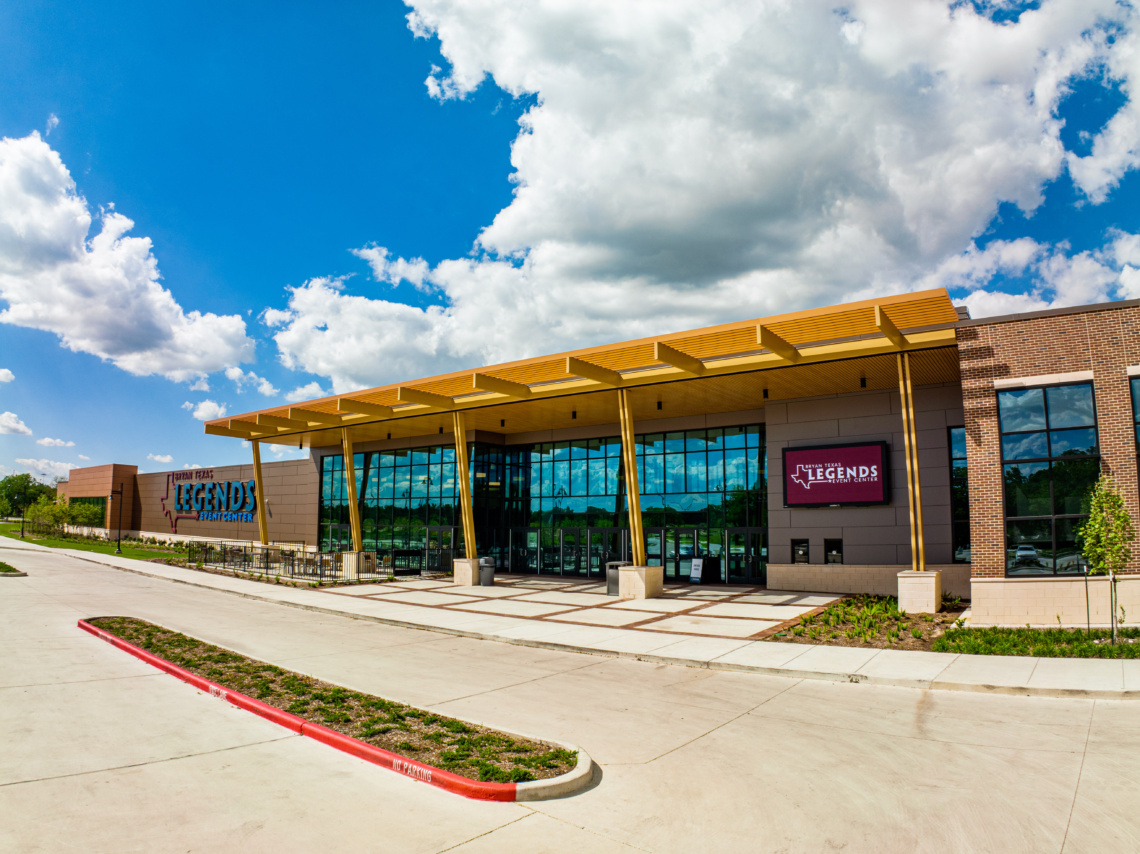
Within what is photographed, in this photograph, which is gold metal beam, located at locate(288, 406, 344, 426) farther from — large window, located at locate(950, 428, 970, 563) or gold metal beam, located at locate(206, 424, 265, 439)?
large window, located at locate(950, 428, 970, 563)

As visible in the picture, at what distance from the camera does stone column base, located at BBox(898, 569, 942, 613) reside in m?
17.3

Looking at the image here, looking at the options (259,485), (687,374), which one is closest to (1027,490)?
(687,374)

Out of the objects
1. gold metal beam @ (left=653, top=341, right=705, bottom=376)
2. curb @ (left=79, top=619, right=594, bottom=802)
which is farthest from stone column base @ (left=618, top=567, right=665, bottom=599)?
curb @ (left=79, top=619, right=594, bottom=802)

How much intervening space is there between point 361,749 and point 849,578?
62.8ft

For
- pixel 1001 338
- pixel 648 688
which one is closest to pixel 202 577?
pixel 648 688

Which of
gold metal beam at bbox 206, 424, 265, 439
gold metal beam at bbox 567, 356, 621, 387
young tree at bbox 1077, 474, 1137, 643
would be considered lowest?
young tree at bbox 1077, 474, 1137, 643

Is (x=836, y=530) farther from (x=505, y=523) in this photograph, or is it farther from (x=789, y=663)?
(x=505, y=523)

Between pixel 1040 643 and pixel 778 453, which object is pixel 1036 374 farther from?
pixel 778 453

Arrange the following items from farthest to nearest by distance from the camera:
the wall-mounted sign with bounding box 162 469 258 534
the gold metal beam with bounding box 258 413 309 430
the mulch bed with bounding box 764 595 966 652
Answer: the wall-mounted sign with bounding box 162 469 258 534 → the gold metal beam with bounding box 258 413 309 430 → the mulch bed with bounding box 764 595 966 652

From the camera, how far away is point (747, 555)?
85.6 feet

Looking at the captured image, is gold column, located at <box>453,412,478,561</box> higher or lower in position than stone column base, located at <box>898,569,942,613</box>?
higher

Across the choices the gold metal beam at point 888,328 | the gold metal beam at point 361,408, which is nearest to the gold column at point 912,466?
the gold metal beam at point 888,328

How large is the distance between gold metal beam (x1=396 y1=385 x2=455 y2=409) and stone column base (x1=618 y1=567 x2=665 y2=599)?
31.9 ft

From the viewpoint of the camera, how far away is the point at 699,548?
27.2 meters
